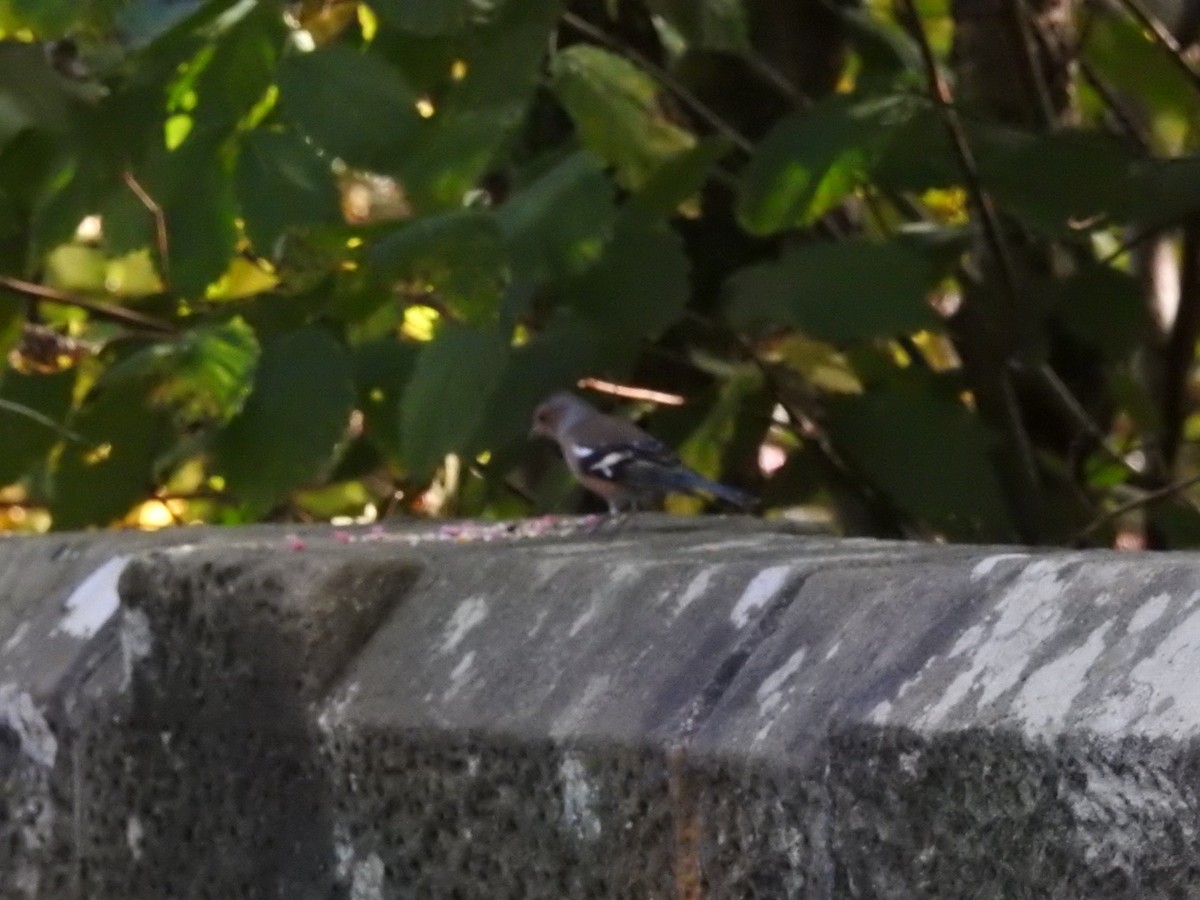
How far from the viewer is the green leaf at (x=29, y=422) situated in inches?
148

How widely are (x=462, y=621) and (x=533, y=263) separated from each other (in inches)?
48.5

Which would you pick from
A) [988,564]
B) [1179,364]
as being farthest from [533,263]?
[1179,364]

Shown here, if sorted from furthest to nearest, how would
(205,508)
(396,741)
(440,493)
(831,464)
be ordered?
1. (205,508)
2. (440,493)
3. (831,464)
4. (396,741)

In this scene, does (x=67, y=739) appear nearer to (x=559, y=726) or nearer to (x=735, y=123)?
(x=559, y=726)

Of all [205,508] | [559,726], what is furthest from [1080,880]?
[205,508]

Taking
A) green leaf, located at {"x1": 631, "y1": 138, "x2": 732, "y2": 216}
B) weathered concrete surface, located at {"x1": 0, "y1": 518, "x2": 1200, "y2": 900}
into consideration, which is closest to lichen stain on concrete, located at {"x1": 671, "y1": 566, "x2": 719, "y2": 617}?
weathered concrete surface, located at {"x1": 0, "y1": 518, "x2": 1200, "y2": 900}

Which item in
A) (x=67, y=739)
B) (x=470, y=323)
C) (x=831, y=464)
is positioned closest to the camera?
(x=67, y=739)

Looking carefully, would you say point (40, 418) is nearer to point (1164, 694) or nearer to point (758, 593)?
point (758, 593)

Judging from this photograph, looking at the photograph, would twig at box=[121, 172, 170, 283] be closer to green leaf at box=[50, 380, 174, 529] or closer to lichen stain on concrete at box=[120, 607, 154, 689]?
green leaf at box=[50, 380, 174, 529]

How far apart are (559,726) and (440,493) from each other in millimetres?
2950

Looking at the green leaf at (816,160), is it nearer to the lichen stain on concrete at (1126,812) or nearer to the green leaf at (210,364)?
the green leaf at (210,364)

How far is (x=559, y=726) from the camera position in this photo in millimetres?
1827

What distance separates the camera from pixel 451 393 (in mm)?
3170

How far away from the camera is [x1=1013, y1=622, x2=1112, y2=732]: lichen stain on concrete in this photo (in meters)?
1.42
